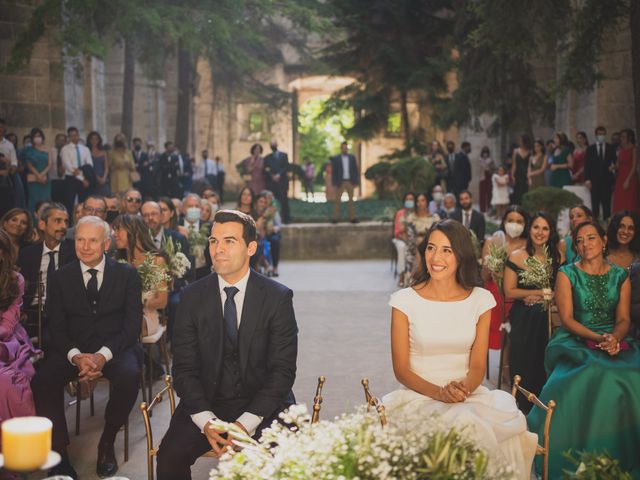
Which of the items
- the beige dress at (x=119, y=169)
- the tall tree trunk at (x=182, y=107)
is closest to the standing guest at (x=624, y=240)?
the beige dress at (x=119, y=169)

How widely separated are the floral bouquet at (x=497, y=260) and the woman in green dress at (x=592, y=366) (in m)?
1.26

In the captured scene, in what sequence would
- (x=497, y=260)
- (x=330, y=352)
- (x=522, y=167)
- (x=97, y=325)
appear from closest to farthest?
(x=97, y=325) < (x=497, y=260) < (x=330, y=352) < (x=522, y=167)

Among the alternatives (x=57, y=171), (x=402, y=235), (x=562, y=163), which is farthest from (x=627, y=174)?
(x=57, y=171)

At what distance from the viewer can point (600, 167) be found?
13.7 metres

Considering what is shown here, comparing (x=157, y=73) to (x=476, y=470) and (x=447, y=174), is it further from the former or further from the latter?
(x=476, y=470)

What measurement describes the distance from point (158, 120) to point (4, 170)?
14.2 metres

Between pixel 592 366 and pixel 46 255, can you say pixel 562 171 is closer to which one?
pixel 592 366

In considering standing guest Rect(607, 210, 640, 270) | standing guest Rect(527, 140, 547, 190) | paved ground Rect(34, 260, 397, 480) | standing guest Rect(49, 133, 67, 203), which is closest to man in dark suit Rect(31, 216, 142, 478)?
paved ground Rect(34, 260, 397, 480)

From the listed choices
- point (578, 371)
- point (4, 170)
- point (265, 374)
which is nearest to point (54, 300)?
point (265, 374)

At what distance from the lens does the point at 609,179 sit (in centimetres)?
1377

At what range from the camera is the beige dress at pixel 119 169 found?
15617mm

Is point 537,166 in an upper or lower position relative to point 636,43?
lower

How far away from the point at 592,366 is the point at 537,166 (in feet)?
37.2

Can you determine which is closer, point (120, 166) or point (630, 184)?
point (630, 184)
